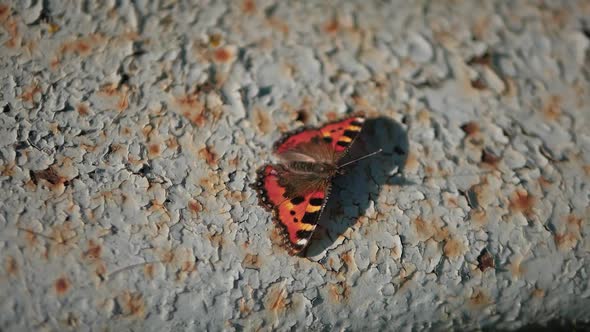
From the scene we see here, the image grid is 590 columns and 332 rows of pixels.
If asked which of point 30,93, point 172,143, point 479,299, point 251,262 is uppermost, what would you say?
→ point 30,93

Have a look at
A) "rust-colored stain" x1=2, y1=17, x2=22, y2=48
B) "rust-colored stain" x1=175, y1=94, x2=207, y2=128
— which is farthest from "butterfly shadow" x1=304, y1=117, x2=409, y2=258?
"rust-colored stain" x1=2, y1=17, x2=22, y2=48

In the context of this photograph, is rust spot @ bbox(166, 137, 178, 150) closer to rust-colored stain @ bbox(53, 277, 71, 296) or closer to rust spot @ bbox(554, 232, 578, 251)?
rust-colored stain @ bbox(53, 277, 71, 296)

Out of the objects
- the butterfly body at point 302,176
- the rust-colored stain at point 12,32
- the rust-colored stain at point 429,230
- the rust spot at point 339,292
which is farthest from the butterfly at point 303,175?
the rust-colored stain at point 12,32

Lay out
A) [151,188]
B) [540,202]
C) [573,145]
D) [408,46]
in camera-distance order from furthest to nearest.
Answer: [408,46] → [573,145] → [540,202] → [151,188]

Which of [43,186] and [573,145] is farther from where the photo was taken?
[573,145]

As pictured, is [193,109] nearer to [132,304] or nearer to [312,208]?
[312,208]

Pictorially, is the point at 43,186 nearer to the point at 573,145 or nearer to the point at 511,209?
the point at 511,209

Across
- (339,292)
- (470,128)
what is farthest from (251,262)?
(470,128)

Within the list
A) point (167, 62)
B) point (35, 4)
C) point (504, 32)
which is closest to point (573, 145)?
point (504, 32)
